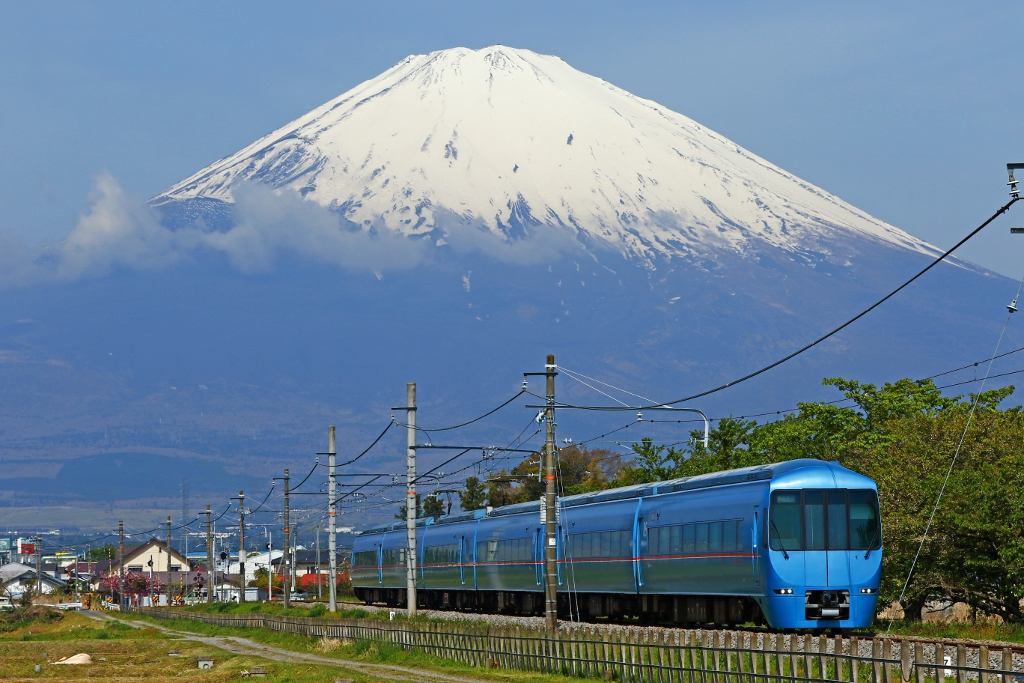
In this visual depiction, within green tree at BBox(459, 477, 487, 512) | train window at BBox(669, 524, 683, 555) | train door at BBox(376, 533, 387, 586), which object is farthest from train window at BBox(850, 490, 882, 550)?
green tree at BBox(459, 477, 487, 512)

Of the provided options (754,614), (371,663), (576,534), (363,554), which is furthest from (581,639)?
(363,554)

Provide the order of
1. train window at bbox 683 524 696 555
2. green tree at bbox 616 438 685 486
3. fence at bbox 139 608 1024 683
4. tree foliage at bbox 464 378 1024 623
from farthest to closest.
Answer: green tree at bbox 616 438 685 486 → train window at bbox 683 524 696 555 → tree foliage at bbox 464 378 1024 623 → fence at bbox 139 608 1024 683

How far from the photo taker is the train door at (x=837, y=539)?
32.3m

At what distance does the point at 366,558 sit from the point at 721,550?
42544 millimetres

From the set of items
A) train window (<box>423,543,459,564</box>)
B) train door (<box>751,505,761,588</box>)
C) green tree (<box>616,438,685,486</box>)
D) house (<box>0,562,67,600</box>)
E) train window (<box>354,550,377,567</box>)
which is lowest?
house (<box>0,562,67,600</box>)

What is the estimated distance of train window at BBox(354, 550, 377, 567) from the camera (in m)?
72.6

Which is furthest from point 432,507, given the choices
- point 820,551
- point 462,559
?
point 820,551

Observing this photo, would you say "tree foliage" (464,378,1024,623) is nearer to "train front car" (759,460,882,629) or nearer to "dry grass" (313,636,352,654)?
"train front car" (759,460,882,629)

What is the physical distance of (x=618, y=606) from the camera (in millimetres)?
42281

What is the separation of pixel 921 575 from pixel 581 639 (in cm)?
1139

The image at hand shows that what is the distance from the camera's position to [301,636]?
53.2 meters

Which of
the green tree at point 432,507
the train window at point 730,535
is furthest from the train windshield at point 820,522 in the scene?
the green tree at point 432,507

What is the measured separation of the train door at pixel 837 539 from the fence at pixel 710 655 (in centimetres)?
207

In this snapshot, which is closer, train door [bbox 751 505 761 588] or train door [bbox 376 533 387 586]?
train door [bbox 751 505 761 588]
